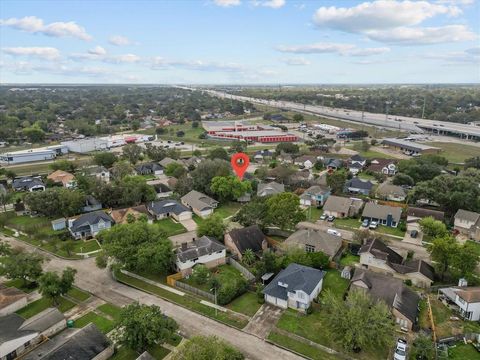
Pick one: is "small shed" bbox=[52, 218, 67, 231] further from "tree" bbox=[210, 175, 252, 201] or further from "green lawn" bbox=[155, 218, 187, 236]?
"tree" bbox=[210, 175, 252, 201]

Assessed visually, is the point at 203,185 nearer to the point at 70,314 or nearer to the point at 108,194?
the point at 108,194

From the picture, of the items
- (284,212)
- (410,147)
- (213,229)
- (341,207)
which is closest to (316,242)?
(284,212)

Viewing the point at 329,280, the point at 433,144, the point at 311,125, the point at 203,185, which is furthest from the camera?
the point at 311,125

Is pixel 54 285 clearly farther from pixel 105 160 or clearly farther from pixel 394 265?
pixel 105 160

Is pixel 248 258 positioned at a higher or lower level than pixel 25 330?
higher

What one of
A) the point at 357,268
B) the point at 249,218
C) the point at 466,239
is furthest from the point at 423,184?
the point at 249,218

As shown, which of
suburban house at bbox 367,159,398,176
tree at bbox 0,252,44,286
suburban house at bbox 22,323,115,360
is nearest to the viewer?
suburban house at bbox 22,323,115,360

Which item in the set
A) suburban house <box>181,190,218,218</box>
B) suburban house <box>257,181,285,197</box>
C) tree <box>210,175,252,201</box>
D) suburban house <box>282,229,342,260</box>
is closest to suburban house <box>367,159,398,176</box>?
suburban house <box>257,181,285,197</box>
